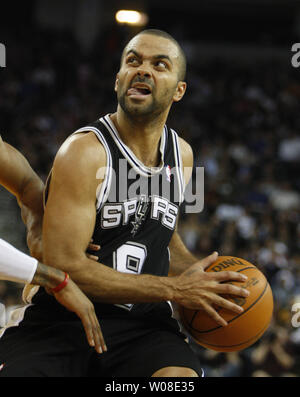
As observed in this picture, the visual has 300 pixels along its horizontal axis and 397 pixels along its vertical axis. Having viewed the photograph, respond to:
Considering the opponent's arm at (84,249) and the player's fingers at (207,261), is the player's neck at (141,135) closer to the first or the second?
the opponent's arm at (84,249)

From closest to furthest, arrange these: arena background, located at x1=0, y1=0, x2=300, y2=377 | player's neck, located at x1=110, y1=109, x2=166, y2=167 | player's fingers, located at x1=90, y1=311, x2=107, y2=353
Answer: player's fingers, located at x1=90, y1=311, x2=107, y2=353 → player's neck, located at x1=110, y1=109, x2=166, y2=167 → arena background, located at x1=0, y1=0, x2=300, y2=377

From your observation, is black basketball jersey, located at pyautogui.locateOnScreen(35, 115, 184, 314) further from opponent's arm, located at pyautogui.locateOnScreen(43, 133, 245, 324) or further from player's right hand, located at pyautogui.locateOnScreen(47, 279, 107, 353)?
player's right hand, located at pyautogui.locateOnScreen(47, 279, 107, 353)

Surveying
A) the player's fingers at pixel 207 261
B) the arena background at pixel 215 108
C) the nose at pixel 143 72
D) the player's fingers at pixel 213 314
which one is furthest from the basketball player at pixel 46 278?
the arena background at pixel 215 108

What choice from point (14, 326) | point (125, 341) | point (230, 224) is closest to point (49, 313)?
point (14, 326)

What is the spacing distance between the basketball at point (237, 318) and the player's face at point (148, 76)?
890 millimetres

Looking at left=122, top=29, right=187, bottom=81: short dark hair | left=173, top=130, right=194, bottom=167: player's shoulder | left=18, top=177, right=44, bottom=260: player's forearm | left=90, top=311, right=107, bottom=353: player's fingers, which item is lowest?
left=90, top=311, right=107, bottom=353: player's fingers

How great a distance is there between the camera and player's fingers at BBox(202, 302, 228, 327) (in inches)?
102

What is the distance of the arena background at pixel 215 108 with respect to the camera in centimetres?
791

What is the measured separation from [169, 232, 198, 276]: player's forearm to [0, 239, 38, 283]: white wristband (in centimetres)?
→ 106

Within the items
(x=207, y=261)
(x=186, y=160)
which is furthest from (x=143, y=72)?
(x=207, y=261)

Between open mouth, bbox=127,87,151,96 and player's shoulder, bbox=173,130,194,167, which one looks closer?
open mouth, bbox=127,87,151,96

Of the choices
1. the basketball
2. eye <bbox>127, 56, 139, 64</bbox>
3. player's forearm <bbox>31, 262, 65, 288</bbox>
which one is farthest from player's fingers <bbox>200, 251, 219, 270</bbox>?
eye <bbox>127, 56, 139, 64</bbox>

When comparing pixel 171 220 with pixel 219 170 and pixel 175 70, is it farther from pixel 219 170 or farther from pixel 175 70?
pixel 219 170

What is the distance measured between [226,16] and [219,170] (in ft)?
23.2
